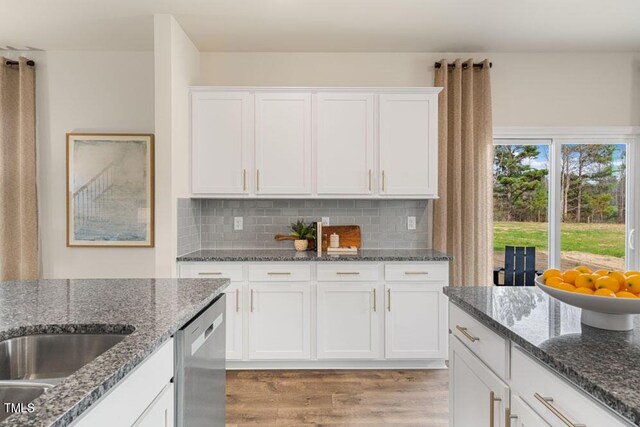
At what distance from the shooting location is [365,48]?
3680 mm

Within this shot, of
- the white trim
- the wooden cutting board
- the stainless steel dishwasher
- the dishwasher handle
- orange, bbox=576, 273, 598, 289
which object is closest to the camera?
orange, bbox=576, 273, 598, 289

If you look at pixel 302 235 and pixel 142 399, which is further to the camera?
pixel 302 235

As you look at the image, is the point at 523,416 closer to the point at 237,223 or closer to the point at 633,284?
the point at 633,284

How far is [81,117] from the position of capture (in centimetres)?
378

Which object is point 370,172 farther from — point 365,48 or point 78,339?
point 78,339

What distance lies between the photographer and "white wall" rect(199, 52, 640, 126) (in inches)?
149

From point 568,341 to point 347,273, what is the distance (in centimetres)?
214

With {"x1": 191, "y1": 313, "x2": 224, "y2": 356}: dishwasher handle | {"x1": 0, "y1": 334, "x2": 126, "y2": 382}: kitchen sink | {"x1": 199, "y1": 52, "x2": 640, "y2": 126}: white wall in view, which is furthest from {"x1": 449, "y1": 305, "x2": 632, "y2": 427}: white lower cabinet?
{"x1": 199, "y1": 52, "x2": 640, "y2": 126}: white wall

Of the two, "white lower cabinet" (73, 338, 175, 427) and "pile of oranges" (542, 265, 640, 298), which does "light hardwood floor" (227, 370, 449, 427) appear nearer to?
"white lower cabinet" (73, 338, 175, 427)

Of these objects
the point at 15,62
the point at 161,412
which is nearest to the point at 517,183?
the point at 161,412

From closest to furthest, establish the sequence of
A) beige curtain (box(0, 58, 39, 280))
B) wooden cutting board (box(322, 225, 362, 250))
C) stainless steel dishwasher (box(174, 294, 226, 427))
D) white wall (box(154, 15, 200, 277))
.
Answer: stainless steel dishwasher (box(174, 294, 226, 427)), white wall (box(154, 15, 200, 277)), beige curtain (box(0, 58, 39, 280)), wooden cutting board (box(322, 225, 362, 250))

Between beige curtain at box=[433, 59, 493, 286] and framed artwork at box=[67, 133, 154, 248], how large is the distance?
275 centimetres

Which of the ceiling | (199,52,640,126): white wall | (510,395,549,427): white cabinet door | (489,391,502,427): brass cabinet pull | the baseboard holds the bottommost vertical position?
the baseboard

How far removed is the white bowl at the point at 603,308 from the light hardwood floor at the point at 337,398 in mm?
1511
